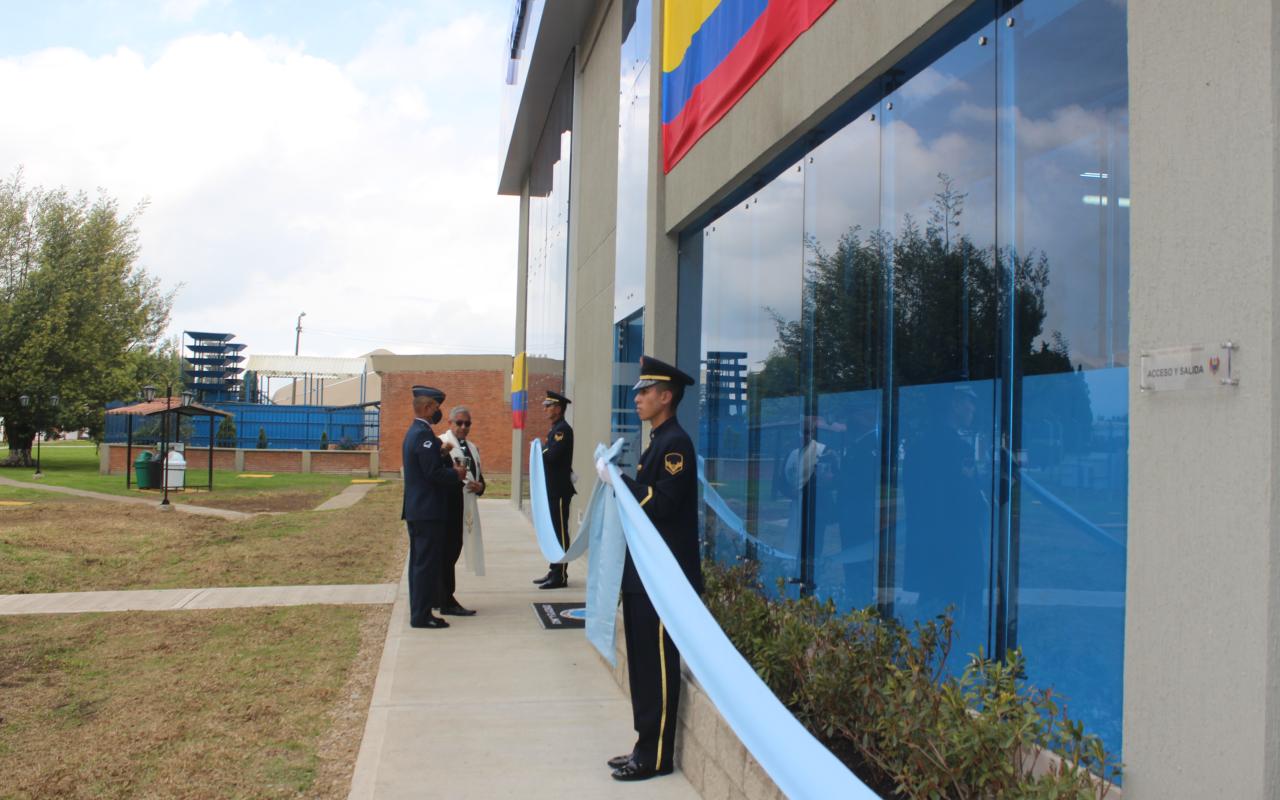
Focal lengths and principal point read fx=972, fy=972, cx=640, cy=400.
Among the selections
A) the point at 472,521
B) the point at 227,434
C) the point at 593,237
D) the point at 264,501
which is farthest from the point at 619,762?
the point at 227,434

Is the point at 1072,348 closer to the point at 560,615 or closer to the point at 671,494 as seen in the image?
the point at 671,494

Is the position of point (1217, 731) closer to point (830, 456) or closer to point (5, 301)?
point (830, 456)

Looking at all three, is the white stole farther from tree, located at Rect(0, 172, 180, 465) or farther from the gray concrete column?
tree, located at Rect(0, 172, 180, 465)

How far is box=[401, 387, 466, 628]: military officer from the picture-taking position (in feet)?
26.6

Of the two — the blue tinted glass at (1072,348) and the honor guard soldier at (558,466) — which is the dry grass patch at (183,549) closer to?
the honor guard soldier at (558,466)

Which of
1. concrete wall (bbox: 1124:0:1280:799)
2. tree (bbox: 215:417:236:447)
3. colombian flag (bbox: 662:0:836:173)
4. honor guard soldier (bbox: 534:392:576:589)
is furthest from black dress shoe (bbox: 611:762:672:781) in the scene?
tree (bbox: 215:417:236:447)

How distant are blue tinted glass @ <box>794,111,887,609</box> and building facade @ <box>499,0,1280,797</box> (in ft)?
0.07

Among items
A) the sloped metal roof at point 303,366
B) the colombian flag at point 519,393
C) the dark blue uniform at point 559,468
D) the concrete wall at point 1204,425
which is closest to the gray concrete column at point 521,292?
the colombian flag at point 519,393

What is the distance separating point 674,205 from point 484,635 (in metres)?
4.01

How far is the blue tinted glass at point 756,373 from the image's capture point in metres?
6.14

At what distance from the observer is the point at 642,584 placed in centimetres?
481

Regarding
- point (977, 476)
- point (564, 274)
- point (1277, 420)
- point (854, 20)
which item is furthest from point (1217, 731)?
point (564, 274)

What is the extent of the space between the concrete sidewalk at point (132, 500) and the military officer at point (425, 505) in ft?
36.0

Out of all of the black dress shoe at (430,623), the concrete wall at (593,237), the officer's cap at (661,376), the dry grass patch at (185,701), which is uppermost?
the concrete wall at (593,237)
